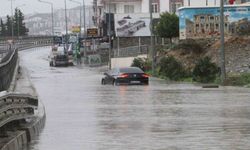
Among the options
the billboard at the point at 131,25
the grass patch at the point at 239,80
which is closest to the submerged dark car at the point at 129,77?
the grass patch at the point at 239,80

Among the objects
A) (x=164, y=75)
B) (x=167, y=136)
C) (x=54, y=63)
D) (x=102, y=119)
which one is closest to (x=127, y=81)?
(x=164, y=75)

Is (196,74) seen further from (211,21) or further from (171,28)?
(171,28)

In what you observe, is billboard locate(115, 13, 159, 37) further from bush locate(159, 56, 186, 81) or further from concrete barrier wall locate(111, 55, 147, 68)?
bush locate(159, 56, 186, 81)

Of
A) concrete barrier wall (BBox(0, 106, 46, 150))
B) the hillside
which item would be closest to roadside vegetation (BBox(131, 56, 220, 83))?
the hillside

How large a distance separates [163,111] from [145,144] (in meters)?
9.07

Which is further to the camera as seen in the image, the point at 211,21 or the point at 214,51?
the point at 211,21

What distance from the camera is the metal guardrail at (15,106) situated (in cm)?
1596

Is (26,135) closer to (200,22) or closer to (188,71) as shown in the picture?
(188,71)

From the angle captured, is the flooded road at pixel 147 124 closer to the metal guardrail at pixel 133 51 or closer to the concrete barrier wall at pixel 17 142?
the concrete barrier wall at pixel 17 142

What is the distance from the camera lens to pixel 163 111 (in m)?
24.7

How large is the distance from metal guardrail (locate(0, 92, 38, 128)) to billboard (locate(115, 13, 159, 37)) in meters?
82.3

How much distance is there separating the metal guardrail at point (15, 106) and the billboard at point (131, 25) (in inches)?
3242

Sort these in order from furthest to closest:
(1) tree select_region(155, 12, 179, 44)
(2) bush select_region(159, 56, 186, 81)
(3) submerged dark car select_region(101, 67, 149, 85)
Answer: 1. (1) tree select_region(155, 12, 179, 44)
2. (2) bush select_region(159, 56, 186, 81)
3. (3) submerged dark car select_region(101, 67, 149, 85)

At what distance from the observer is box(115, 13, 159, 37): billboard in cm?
10262
